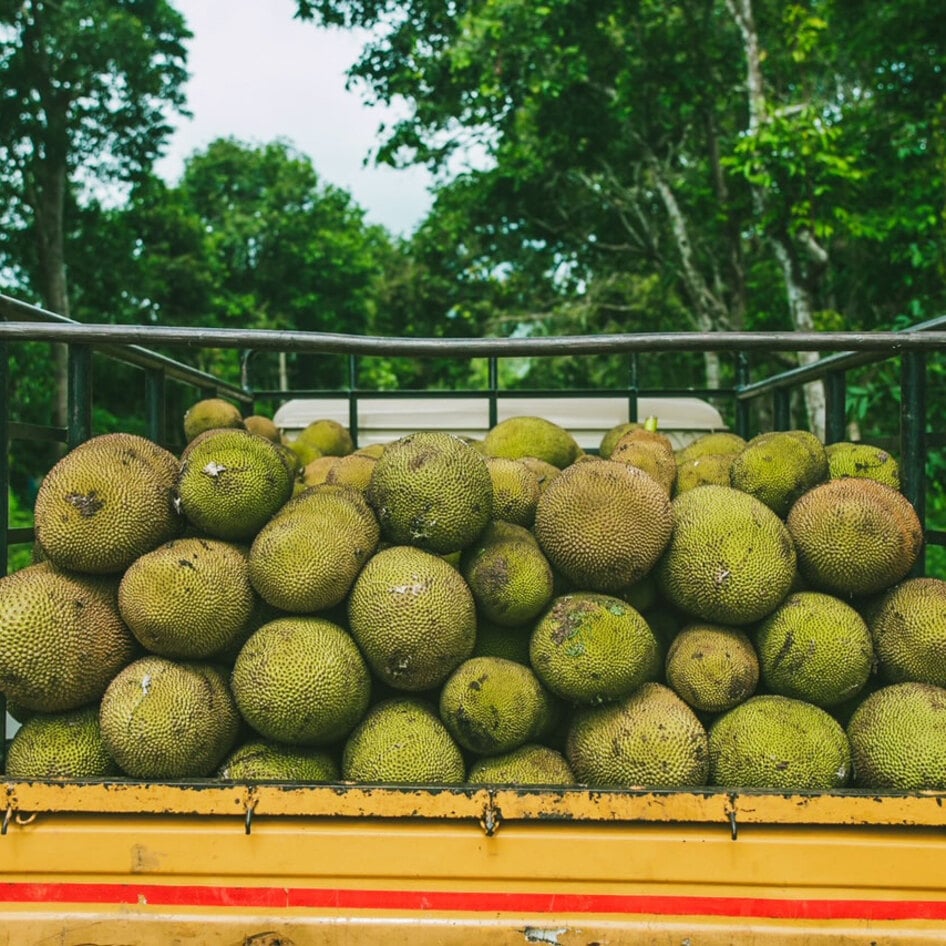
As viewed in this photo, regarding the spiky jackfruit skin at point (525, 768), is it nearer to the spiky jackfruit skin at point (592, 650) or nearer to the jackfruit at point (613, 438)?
the spiky jackfruit skin at point (592, 650)

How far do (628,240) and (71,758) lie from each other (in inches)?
452

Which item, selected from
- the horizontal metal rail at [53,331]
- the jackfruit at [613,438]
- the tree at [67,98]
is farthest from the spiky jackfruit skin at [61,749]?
the tree at [67,98]

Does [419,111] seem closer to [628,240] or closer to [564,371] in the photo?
[628,240]

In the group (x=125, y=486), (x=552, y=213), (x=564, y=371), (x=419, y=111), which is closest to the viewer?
(x=125, y=486)

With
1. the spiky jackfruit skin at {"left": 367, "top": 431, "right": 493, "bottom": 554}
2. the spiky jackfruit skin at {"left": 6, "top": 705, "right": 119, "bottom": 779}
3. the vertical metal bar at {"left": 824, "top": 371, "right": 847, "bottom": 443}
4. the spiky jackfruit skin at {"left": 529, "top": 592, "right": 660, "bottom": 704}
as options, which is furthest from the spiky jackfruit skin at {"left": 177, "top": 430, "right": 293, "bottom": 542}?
the vertical metal bar at {"left": 824, "top": 371, "right": 847, "bottom": 443}

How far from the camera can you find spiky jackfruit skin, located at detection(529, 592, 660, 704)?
1978mm

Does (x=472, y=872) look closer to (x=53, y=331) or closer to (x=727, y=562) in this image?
(x=727, y=562)

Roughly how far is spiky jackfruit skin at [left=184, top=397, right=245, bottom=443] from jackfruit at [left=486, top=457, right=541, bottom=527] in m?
1.82

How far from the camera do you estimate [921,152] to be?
7719mm

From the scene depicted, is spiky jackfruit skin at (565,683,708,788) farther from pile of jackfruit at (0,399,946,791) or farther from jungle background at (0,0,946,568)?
jungle background at (0,0,946,568)

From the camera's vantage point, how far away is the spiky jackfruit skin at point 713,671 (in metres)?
2.03

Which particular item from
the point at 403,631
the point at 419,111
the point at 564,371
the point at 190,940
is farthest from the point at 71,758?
the point at 564,371

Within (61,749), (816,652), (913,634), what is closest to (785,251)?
(913,634)

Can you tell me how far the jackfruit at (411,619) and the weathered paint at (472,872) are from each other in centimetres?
39
